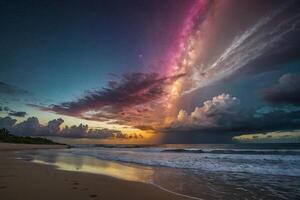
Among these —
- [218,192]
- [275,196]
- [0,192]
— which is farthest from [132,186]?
[275,196]

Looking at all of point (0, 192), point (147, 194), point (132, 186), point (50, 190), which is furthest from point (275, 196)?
point (0, 192)

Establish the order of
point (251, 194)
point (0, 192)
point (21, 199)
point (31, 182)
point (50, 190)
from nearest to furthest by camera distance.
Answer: point (21, 199) < point (0, 192) < point (50, 190) < point (251, 194) < point (31, 182)

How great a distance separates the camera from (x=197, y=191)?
9.26 metres

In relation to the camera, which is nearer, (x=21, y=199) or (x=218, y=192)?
(x=21, y=199)

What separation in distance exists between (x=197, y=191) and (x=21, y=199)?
602 cm

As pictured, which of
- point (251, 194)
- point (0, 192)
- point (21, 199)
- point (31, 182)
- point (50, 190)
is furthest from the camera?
point (31, 182)

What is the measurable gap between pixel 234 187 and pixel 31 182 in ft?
27.8

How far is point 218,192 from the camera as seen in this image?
9.20 metres

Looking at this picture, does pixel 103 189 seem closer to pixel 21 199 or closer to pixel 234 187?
pixel 21 199

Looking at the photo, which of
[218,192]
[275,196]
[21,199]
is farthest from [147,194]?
[275,196]

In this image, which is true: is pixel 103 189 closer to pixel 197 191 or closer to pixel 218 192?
pixel 197 191

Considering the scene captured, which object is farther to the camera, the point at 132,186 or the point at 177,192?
the point at 132,186

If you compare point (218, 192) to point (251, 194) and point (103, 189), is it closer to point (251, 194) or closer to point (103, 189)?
point (251, 194)

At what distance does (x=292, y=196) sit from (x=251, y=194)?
4.71ft
